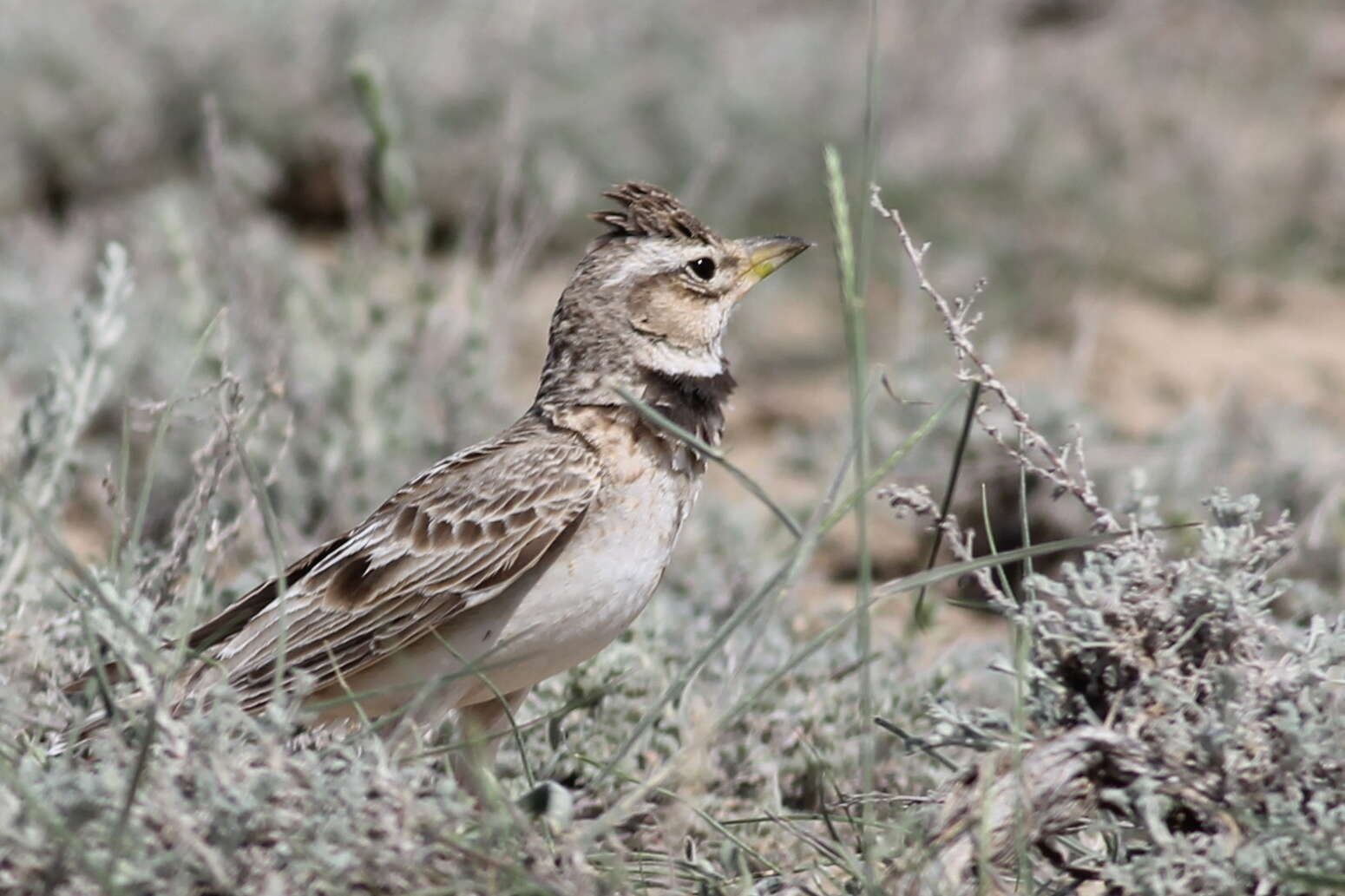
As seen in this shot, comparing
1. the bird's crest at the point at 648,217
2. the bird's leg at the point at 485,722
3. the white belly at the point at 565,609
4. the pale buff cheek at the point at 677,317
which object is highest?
the bird's crest at the point at 648,217

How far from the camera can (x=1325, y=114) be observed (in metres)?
11.2

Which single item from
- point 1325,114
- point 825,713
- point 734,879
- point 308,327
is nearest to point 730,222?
point 308,327

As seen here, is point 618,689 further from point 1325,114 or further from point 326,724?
point 1325,114

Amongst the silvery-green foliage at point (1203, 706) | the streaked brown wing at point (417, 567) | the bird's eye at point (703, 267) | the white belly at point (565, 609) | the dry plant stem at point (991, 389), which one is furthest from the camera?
the bird's eye at point (703, 267)

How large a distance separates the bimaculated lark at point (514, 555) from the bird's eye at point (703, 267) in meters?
0.14

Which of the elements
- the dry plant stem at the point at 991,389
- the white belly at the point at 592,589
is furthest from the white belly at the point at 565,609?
the dry plant stem at the point at 991,389

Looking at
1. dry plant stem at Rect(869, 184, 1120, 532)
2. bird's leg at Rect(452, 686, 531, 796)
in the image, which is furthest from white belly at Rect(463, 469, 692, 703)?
dry plant stem at Rect(869, 184, 1120, 532)

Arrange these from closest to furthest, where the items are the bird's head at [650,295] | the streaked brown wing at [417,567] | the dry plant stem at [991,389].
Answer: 1. the dry plant stem at [991,389]
2. the streaked brown wing at [417,567]
3. the bird's head at [650,295]

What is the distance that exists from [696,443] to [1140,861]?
3.40 ft

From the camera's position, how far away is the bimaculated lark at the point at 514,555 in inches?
159

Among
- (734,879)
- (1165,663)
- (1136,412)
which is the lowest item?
(1136,412)

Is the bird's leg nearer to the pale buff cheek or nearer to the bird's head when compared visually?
the bird's head

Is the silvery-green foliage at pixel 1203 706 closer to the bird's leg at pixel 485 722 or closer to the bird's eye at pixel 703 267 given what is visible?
the bird's leg at pixel 485 722

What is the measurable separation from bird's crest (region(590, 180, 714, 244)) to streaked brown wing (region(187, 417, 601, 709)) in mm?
624
